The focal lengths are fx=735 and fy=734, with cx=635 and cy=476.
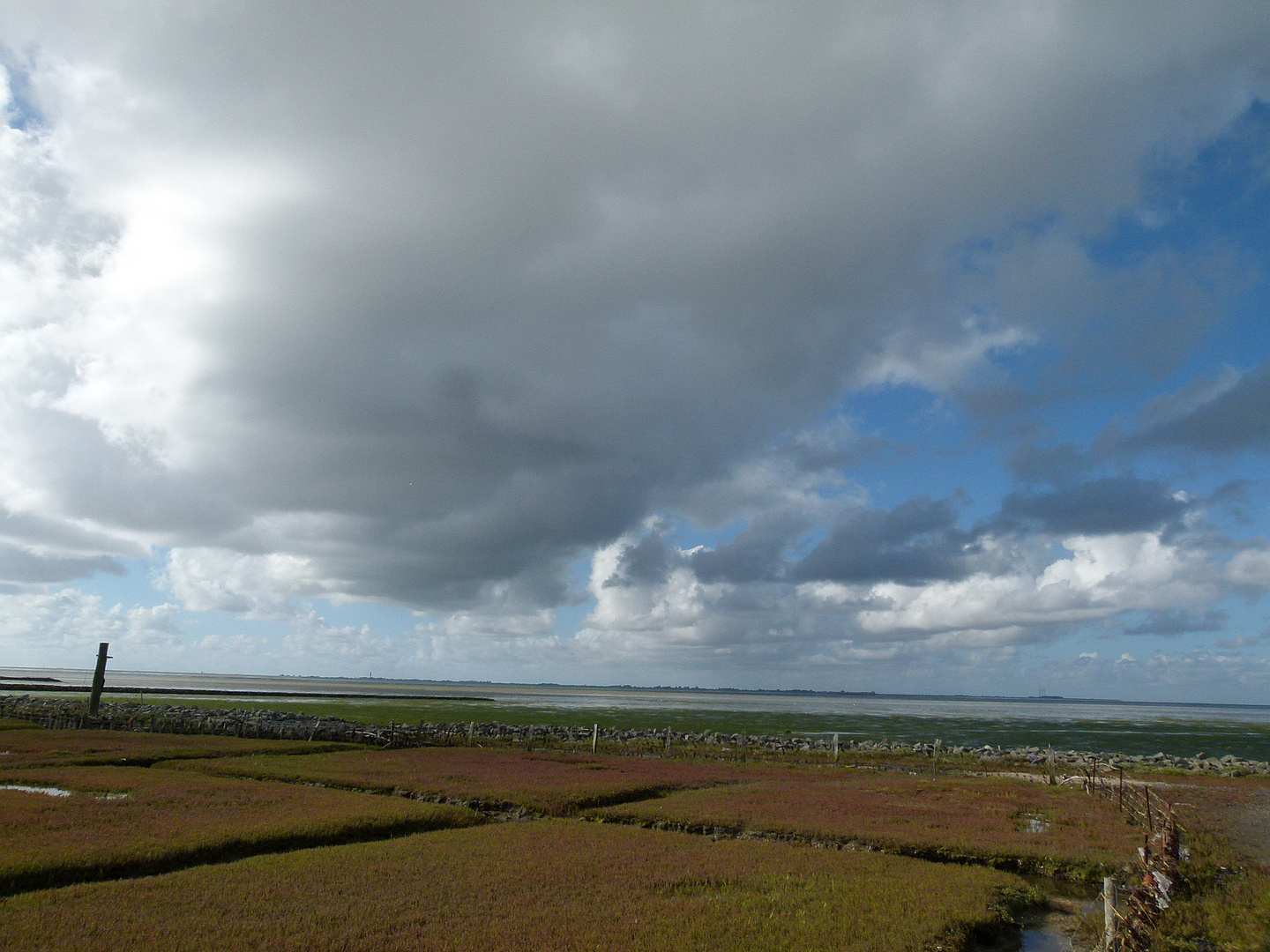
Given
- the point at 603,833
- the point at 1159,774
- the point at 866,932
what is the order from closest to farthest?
the point at 866,932 → the point at 603,833 → the point at 1159,774

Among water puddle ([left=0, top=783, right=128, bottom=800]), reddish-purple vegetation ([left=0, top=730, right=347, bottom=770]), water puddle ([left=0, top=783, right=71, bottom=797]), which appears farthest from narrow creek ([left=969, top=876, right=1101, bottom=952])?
reddish-purple vegetation ([left=0, top=730, right=347, bottom=770])

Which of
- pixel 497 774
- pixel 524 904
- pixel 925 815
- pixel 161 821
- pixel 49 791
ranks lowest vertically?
pixel 497 774

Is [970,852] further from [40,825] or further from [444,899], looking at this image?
[40,825]

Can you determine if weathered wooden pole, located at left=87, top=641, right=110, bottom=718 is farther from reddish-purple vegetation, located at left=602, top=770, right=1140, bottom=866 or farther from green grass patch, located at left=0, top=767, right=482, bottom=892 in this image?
reddish-purple vegetation, located at left=602, top=770, right=1140, bottom=866

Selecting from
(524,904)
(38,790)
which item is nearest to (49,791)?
(38,790)

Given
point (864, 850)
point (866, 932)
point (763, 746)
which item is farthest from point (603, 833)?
point (763, 746)

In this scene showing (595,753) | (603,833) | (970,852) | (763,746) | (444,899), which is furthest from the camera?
(763,746)

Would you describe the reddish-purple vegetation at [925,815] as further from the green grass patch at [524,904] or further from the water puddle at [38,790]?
the water puddle at [38,790]

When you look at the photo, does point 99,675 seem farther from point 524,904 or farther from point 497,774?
point 524,904
